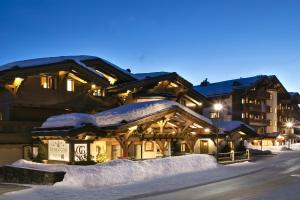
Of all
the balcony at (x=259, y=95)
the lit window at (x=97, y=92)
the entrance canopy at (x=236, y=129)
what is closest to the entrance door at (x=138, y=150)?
the lit window at (x=97, y=92)

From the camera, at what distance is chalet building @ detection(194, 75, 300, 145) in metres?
69.3

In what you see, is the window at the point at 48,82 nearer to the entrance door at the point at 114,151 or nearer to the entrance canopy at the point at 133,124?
the entrance canopy at the point at 133,124

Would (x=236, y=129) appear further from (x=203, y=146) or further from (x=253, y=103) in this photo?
(x=253, y=103)

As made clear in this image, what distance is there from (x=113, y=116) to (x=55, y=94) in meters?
6.35

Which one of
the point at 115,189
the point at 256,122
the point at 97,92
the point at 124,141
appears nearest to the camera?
the point at 115,189

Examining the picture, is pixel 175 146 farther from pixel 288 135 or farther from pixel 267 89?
pixel 288 135

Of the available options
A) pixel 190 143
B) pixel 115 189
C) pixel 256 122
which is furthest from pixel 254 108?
pixel 115 189

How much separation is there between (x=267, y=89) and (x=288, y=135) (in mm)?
14068

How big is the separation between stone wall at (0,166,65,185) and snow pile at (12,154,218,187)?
1.46 ft

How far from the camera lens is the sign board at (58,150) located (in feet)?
81.1

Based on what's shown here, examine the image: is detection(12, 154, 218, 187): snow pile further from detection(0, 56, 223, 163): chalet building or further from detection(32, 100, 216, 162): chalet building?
detection(0, 56, 223, 163): chalet building

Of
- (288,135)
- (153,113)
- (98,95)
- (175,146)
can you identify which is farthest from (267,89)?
(153,113)

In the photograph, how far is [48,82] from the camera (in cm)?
3102

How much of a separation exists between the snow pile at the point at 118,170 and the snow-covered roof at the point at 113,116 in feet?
11.7
